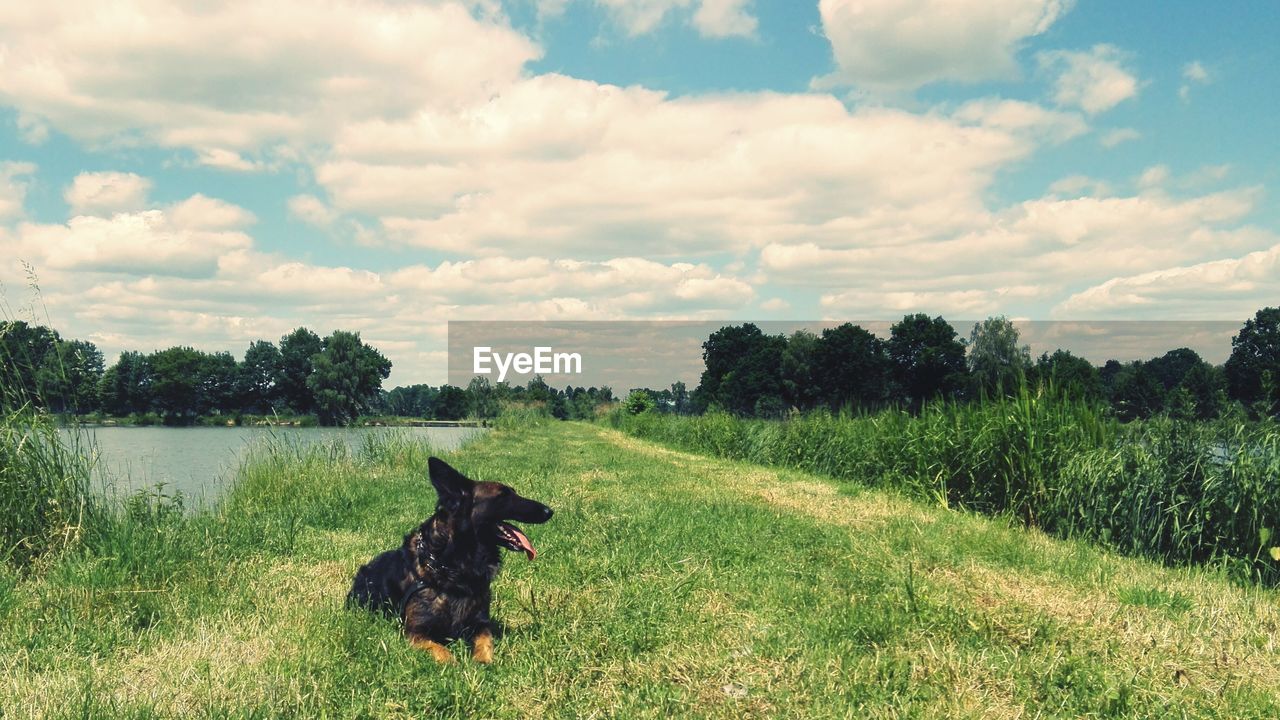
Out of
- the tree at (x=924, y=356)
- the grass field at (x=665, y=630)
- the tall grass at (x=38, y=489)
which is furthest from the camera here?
the tree at (x=924, y=356)

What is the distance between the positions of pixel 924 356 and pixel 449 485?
237 ft

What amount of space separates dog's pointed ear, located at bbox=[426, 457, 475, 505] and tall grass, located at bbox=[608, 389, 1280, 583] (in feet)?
25.9

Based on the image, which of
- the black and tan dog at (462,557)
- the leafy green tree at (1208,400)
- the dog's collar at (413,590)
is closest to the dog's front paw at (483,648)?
the black and tan dog at (462,557)

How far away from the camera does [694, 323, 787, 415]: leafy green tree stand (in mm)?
82375

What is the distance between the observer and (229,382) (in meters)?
65.2

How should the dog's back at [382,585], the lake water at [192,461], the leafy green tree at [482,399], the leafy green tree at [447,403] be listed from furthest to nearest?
the leafy green tree at [447,403] → the leafy green tree at [482,399] → the lake water at [192,461] → the dog's back at [382,585]

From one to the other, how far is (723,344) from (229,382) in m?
59.8

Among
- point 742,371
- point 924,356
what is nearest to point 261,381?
point 742,371

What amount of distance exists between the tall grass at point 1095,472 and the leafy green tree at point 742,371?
56.5m

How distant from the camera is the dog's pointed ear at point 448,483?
4418mm

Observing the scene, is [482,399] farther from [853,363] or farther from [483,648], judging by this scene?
[483,648]

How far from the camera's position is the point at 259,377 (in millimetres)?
65500

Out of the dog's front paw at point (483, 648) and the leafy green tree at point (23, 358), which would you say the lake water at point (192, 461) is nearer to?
the leafy green tree at point (23, 358)

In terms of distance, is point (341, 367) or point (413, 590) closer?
point (413, 590)
